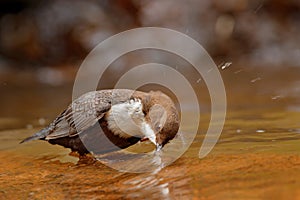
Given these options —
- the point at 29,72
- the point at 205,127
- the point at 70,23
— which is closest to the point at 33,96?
the point at 29,72

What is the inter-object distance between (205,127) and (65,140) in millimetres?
1459

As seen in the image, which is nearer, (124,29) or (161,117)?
(161,117)

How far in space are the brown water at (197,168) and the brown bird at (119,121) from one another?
0.53 feet

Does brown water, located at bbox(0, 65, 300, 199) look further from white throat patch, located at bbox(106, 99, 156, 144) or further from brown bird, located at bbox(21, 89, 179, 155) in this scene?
white throat patch, located at bbox(106, 99, 156, 144)

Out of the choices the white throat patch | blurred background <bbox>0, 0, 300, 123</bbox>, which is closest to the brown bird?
the white throat patch

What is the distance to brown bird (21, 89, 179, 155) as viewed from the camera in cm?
366

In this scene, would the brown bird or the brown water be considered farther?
the brown bird

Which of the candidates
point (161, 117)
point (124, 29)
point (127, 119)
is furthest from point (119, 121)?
point (124, 29)

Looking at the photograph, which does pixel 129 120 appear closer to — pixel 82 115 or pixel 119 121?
pixel 119 121

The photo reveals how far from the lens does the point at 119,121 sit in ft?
12.7

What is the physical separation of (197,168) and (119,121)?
2.17ft

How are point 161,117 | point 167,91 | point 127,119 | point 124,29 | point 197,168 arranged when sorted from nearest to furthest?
point 197,168 < point 161,117 < point 127,119 < point 167,91 < point 124,29

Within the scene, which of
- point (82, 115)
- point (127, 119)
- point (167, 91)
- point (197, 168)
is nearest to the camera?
point (197, 168)

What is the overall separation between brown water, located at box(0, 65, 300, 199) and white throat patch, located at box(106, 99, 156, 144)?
A: 0.88 feet
